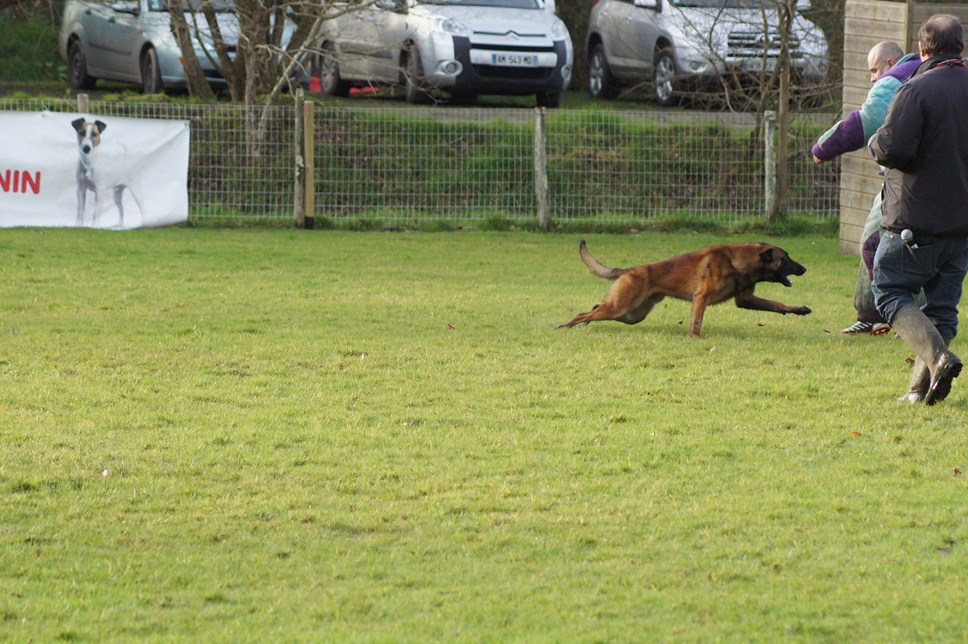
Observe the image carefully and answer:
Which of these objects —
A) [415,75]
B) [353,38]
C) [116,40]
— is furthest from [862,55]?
[116,40]

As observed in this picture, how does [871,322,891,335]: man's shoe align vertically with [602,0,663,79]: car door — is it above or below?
below

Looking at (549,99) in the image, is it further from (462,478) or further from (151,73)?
(462,478)

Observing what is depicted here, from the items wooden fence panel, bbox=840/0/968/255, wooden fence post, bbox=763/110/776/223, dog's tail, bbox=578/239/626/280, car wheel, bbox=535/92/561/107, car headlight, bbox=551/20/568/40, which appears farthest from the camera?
car wheel, bbox=535/92/561/107

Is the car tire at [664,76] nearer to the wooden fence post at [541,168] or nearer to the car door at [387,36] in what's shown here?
the wooden fence post at [541,168]

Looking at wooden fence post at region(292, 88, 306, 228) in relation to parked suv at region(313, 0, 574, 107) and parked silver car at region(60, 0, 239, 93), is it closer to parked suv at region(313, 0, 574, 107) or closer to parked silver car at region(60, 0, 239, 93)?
parked suv at region(313, 0, 574, 107)

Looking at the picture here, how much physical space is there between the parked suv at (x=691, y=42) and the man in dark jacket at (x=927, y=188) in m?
9.87

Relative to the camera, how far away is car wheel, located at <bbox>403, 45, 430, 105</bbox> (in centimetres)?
1766

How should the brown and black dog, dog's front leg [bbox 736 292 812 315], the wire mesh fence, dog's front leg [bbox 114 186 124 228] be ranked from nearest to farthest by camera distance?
the brown and black dog < dog's front leg [bbox 736 292 812 315] < dog's front leg [bbox 114 186 124 228] < the wire mesh fence

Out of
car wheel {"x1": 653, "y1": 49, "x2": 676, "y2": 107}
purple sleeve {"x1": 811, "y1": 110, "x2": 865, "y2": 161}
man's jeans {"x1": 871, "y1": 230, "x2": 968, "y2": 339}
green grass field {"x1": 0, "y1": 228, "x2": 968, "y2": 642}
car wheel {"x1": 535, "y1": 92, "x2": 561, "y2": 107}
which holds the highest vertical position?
car wheel {"x1": 653, "y1": 49, "x2": 676, "y2": 107}

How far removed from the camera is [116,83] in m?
21.8

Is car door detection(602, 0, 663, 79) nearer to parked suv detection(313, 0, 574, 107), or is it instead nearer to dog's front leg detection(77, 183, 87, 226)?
parked suv detection(313, 0, 574, 107)

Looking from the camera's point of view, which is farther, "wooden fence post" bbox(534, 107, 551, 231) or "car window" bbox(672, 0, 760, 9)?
"car window" bbox(672, 0, 760, 9)

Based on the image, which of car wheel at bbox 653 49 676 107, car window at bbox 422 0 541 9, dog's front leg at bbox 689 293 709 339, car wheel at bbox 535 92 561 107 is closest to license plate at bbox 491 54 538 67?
car wheel at bbox 535 92 561 107

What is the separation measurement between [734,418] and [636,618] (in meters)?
2.82
